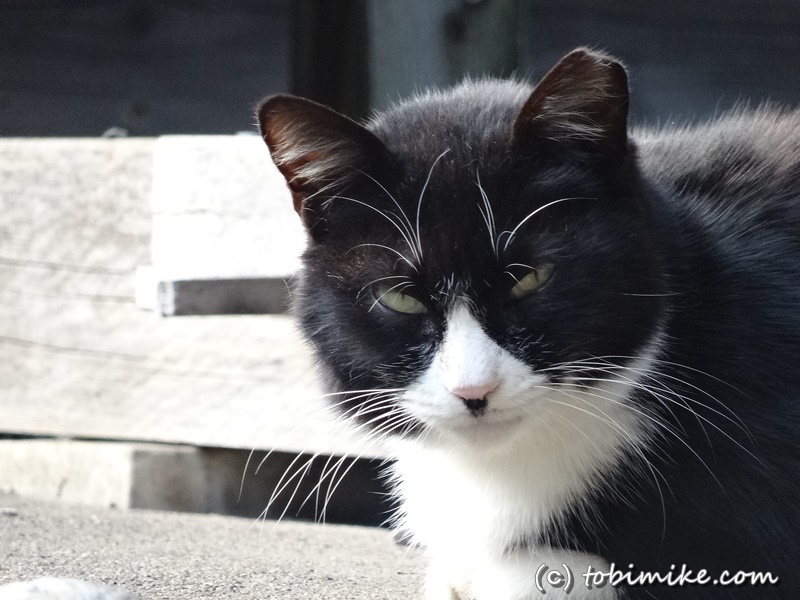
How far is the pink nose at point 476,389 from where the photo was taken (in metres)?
1.14

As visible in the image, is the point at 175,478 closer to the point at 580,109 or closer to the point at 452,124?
the point at 452,124

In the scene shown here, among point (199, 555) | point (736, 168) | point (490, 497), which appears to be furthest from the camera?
point (199, 555)

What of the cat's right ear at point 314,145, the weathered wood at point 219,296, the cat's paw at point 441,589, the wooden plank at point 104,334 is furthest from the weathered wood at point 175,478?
the cat's right ear at point 314,145

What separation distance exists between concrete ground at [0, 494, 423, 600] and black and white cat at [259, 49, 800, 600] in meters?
0.23

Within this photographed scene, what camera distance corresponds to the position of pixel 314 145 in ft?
4.33

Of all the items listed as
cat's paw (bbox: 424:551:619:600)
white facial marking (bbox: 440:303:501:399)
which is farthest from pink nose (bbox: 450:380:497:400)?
cat's paw (bbox: 424:551:619:600)

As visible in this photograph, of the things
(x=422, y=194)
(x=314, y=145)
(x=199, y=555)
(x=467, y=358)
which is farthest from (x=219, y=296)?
(x=467, y=358)

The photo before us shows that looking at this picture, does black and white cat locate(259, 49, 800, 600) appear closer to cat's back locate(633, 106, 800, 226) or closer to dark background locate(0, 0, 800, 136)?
cat's back locate(633, 106, 800, 226)

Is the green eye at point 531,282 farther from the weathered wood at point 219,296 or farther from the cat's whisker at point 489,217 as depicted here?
the weathered wood at point 219,296

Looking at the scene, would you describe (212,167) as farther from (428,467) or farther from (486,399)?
(486,399)

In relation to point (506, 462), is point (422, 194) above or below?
above

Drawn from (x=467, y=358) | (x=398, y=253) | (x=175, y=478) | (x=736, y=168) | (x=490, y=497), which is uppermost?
(x=736, y=168)

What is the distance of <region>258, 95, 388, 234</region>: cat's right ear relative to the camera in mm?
1282

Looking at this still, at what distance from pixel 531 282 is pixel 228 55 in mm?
1892
